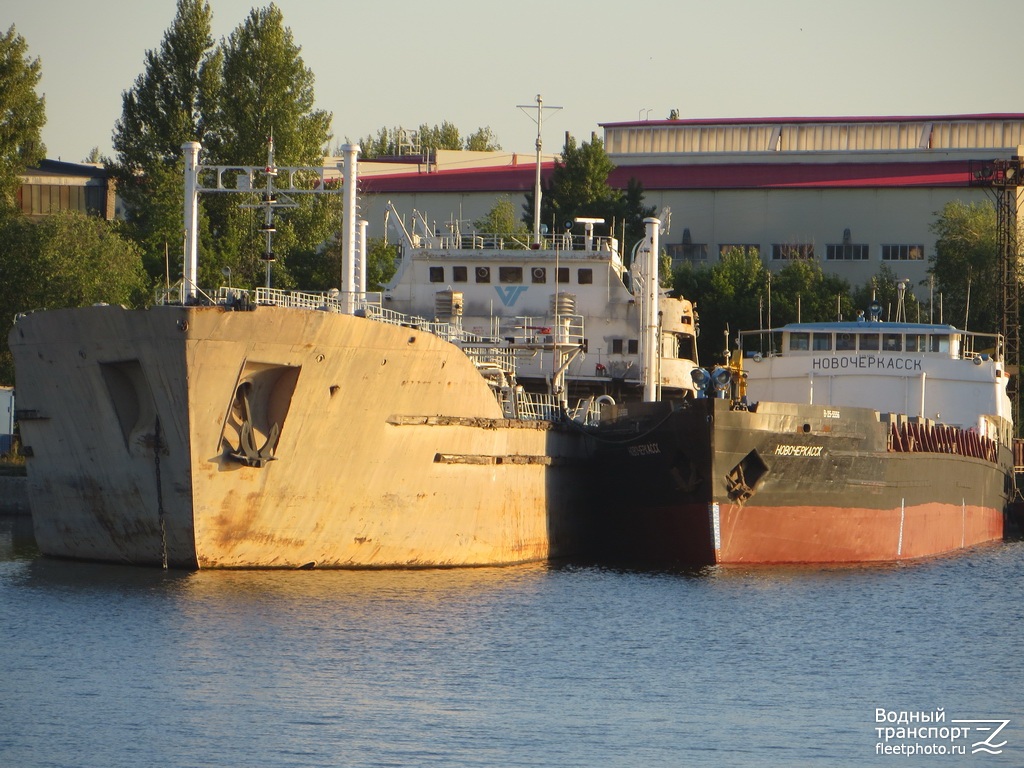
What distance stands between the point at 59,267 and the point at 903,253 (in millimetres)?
31878

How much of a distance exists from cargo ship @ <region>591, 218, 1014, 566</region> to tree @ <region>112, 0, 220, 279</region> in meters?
24.6

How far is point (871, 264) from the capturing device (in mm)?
60656

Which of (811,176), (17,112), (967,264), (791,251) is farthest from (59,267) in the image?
(967,264)

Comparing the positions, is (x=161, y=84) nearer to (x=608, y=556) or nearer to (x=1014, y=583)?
(x=608, y=556)

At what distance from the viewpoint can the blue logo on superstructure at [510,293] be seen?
33000 mm

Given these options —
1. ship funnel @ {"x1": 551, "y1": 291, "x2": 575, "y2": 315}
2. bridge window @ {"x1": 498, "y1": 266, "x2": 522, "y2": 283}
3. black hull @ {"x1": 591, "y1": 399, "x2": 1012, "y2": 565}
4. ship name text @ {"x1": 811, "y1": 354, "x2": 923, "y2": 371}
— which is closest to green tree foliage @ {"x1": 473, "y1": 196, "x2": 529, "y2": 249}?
ship name text @ {"x1": 811, "y1": 354, "x2": 923, "y2": 371}

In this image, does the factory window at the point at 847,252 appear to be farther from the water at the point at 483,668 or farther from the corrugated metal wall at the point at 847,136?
the water at the point at 483,668

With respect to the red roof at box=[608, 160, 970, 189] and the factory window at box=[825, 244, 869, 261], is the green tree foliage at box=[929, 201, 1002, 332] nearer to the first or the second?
the red roof at box=[608, 160, 970, 189]

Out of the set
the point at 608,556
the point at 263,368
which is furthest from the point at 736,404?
the point at 263,368

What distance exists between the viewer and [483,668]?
18.1m

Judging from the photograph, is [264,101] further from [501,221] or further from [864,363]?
[864,363]

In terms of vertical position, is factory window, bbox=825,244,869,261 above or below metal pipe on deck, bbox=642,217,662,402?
above

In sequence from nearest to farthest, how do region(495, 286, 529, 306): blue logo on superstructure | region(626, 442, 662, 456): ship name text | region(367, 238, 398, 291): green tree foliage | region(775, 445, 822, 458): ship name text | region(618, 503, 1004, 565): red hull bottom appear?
region(618, 503, 1004, 565): red hull bottom → region(775, 445, 822, 458): ship name text → region(626, 442, 662, 456): ship name text → region(495, 286, 529, 306): blue logo on superstructure → region(367, 238, 398, 291): green tree foliage

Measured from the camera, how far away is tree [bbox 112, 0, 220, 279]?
53156 mm
